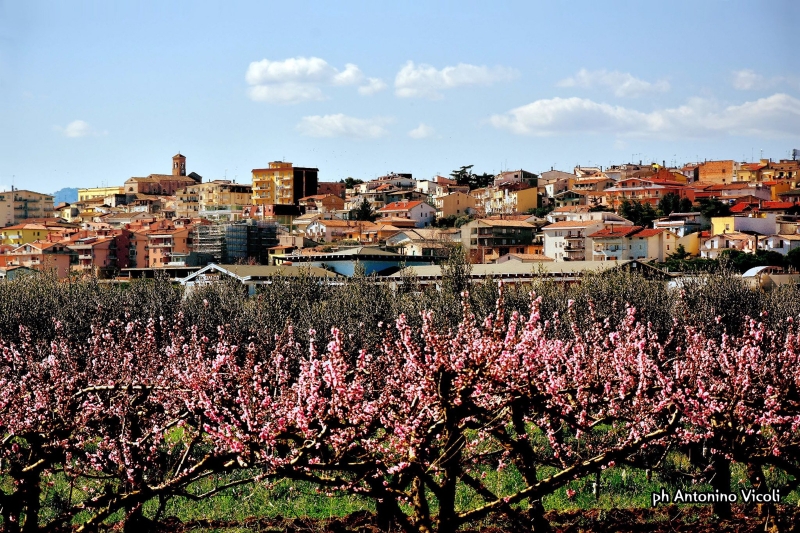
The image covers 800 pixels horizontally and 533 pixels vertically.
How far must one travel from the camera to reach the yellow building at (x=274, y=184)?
492ft

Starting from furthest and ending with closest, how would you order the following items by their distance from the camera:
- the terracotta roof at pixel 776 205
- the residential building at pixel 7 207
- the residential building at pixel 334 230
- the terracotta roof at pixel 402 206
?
the residential building at pixel 7 207, the terracotta roof at pixel 402 206, the residential building at pixel 334 230, the terracotta roof at pixel 776 205

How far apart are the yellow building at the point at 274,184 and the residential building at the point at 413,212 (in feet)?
88.1

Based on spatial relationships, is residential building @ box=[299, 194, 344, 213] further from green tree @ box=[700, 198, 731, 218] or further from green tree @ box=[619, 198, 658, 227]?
green tree @ box=[700, 198, 731, 218]

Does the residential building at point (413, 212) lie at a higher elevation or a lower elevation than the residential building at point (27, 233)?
higher

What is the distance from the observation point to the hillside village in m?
90.0

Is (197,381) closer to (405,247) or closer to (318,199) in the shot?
(405,247)

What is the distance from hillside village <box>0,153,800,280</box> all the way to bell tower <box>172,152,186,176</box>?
14.6m

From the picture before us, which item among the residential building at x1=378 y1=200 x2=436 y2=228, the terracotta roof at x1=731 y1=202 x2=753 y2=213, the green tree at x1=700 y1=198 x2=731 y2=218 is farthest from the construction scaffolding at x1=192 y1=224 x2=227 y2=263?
the terracotta roof at x1=731 y1=202 x2=753 y2=213

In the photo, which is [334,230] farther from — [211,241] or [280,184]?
[280,184]

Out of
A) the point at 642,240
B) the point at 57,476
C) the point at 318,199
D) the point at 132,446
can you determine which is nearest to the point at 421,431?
the point at 132,446

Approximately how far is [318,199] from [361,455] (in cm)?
12492

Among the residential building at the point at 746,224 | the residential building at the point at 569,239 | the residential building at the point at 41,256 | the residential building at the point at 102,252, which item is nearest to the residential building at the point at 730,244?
the residential building at the point at 746,224

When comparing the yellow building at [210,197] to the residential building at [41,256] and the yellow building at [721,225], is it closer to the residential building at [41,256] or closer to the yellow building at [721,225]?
the residential building at [41,256]

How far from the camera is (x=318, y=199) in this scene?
13938 cm
